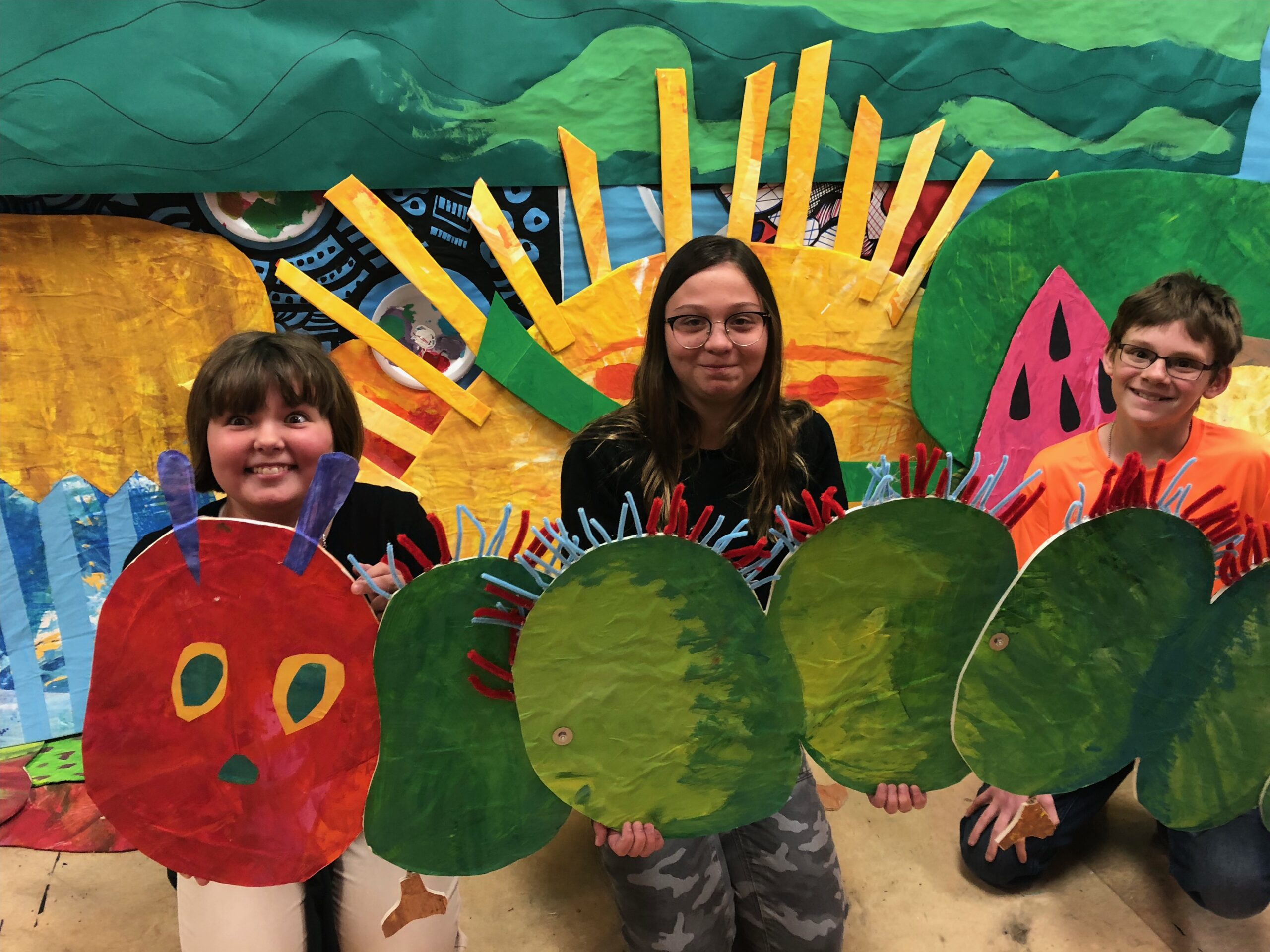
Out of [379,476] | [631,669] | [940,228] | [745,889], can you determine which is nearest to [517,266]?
[379,476]

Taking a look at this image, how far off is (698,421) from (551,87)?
72cm

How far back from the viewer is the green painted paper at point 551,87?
4.11 feet

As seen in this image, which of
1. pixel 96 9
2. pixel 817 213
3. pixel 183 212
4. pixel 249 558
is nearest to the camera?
pixel 249 558

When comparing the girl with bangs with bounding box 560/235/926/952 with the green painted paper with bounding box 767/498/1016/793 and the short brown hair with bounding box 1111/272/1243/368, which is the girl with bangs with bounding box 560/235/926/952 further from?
the short brown hair with bounding box 1111/272/1243/368

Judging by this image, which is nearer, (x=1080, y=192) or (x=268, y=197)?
(x=268, y=197)

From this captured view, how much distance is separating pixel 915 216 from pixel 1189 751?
3.72ft

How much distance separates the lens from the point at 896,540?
0.70 metres

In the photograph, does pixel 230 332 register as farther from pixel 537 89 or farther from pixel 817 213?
pixel 817 213

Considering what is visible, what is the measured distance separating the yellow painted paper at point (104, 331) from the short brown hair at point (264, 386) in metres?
0.51

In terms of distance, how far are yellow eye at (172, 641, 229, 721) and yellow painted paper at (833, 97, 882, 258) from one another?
131 centimetres

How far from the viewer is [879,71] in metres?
1.51

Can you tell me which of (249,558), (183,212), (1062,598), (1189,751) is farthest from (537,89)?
(1189,751)

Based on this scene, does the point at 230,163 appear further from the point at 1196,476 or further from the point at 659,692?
the point at 1196,476

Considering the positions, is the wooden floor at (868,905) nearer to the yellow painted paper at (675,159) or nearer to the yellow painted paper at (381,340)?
the yellow painted paper at (381,340)
